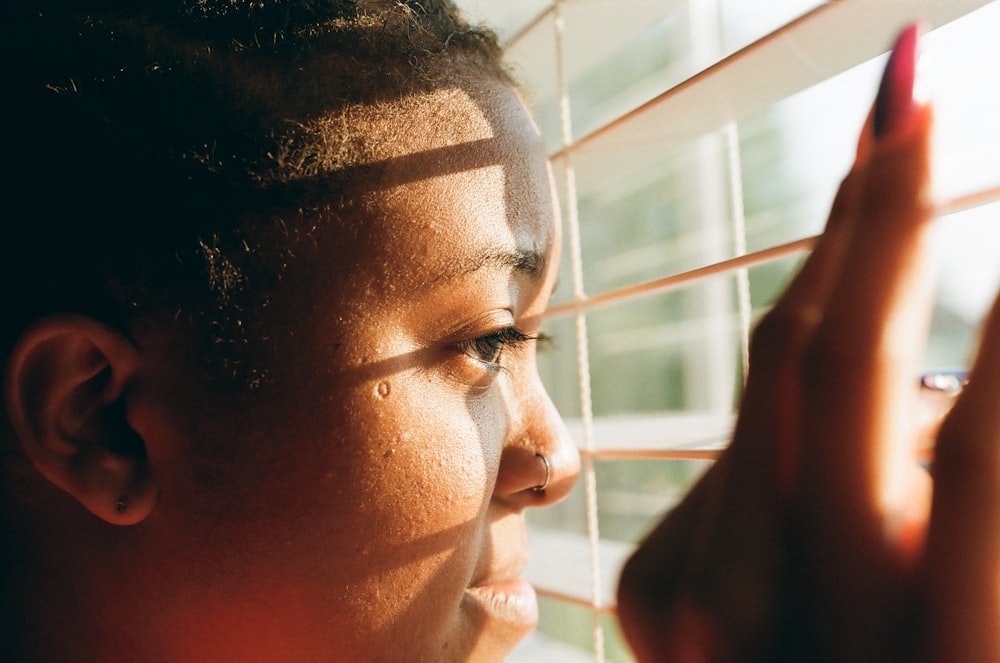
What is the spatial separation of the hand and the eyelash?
0.33 m

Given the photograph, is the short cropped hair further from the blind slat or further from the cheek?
the blind slat

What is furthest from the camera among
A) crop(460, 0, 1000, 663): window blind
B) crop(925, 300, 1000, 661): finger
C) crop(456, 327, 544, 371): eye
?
crop(456, 327, 544, 371): eye

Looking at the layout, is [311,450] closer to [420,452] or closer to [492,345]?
[420,452]

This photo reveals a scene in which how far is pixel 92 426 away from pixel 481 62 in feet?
1.68

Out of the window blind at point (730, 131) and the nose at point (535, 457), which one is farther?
the nose at point (535, 457)

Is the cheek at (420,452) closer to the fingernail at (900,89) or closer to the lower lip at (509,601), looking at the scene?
the lower lip at (509,601)

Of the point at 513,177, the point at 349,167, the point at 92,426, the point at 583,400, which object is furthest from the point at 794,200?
the point at 92,426

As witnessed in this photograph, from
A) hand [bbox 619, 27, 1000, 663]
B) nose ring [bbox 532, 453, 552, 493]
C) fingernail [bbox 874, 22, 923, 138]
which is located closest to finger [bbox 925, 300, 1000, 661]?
hand [bbox 619, 27, 1000, 663]

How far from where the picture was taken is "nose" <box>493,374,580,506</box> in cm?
70

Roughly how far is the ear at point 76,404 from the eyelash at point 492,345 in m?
0.29

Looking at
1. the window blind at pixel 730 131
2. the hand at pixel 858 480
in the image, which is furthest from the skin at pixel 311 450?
the hand at pixel 858 480

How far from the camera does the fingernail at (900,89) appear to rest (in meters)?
0.35

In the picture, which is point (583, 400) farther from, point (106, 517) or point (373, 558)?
point (106, 517)

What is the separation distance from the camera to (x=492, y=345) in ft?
2.24
